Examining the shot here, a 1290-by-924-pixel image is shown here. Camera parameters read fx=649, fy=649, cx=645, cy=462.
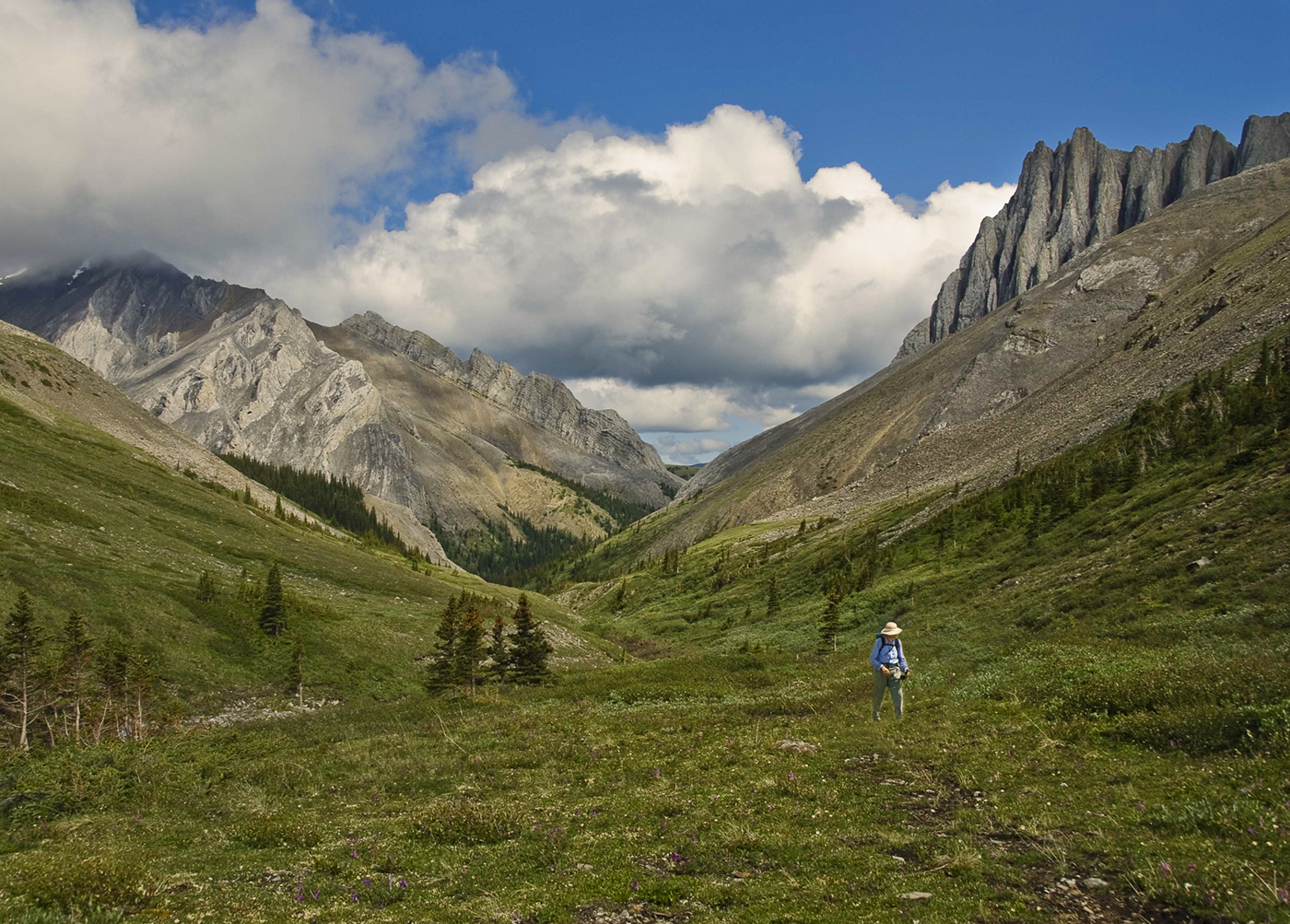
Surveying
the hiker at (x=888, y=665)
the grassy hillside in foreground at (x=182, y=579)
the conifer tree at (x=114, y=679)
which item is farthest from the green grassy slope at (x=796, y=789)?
the grassy hillside in foreground at (x=182, y=579)

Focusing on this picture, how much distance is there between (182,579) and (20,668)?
92.2ft

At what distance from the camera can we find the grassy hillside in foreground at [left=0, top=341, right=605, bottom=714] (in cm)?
4490

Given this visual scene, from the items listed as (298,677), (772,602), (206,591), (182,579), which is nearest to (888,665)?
(298,677)

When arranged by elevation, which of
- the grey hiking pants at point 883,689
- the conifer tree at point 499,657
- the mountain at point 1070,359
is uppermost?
the mountain at point 1070,359

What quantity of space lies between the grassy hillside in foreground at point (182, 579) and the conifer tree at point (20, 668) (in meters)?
3.69

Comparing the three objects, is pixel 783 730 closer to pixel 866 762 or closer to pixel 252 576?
pixel 866 762

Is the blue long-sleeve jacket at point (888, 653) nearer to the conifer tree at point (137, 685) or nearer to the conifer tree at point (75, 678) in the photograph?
the conifer tree at point (137, 685)

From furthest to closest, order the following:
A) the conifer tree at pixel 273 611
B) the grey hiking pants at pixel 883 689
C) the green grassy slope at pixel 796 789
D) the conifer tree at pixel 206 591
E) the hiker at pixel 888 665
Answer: the conifer tree at pixel 206 591 < the conifer tree at pixel 273 611 < the grey hiking pants at pixel 883 689 < the hiker at pixel 888 665 < the green grassy slope at pixel 796 789

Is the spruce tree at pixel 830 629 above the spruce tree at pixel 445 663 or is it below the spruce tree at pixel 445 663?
above

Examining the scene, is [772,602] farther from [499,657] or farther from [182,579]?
[182,579]

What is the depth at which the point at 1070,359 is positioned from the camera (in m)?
151

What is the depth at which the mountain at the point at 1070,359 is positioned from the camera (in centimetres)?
8938

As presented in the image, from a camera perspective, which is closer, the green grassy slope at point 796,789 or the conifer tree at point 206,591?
the green grassy slope at point 796,789

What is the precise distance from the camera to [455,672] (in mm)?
45281
